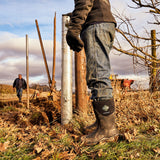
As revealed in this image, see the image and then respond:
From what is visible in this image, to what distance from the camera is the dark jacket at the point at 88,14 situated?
7.45ft

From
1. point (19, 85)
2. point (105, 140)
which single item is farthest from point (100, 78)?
point (19, 85)

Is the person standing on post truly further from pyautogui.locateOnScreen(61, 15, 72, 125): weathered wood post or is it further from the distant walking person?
the distant walking person

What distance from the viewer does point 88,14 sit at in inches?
96.1

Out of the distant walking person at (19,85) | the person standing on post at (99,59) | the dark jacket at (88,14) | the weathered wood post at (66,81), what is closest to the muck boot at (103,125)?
the person standing on post at (99,59)

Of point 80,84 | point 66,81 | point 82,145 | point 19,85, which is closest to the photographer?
point 82,145

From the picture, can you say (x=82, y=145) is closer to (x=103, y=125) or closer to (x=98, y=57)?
(x=103, y=125)

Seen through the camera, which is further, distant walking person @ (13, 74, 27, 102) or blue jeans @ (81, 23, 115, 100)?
distant walking person @ (13, 74, 27, 102)

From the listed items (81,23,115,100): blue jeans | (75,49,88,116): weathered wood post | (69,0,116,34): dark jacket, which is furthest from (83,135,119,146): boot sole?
(75,49,88,116): weathered wood post

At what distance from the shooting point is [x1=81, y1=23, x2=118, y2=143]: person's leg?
2.36 m

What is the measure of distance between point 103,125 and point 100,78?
601mm

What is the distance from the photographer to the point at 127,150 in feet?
7.14

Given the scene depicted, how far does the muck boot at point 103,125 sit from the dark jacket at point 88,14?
97 cm

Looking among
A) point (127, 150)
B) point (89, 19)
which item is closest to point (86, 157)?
point (127, 150)

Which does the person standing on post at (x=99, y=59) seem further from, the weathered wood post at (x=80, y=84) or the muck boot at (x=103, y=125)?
the weathered wood post at (x=80, y=84)
